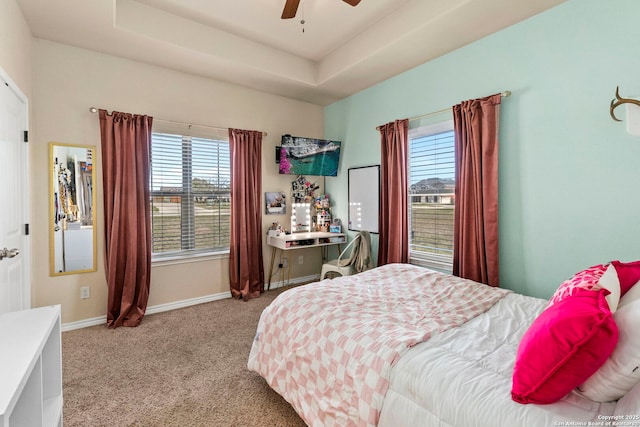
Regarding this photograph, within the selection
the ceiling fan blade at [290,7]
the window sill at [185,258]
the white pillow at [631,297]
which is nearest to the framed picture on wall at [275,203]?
the window sill at [185,258]

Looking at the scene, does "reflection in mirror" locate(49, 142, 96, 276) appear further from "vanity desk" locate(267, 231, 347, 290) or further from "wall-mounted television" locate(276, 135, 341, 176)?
"wall-mounted television" locate(276, 135, 341, 176)

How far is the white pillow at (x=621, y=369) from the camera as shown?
877 millimetres

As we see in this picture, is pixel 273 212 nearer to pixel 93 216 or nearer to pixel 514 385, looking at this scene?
pixel 93 216

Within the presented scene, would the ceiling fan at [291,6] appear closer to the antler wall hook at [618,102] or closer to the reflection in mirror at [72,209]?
the antler wall hook at [618,102]

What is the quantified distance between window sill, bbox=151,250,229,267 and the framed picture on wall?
0.78 metres

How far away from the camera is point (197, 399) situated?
1.89m

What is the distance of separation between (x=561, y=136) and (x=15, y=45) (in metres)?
4.07

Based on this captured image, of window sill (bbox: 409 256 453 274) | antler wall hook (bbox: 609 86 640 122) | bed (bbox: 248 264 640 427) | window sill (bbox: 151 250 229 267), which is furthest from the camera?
window sill (bbox: 151 250 229 267)

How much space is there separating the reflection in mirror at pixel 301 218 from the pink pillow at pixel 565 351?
344 cm

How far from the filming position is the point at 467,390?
109 cm

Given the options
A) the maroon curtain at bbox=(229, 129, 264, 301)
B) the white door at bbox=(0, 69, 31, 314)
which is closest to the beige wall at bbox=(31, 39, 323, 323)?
the maroon curtain at bbox=(229, 129, 264, 301)

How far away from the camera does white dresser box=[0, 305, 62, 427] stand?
35.3 inches

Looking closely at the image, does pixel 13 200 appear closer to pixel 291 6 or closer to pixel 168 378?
pixel 168 378

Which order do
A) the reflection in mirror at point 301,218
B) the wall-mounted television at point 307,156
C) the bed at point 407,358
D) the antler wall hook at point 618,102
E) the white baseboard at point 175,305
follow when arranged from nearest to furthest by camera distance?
the bed at point 407,358 → the antler wall hook at point 618,102 → the white baseboard at point 175,305 → the wall-mounted television at point 307,156 → the reflection in mirror at point 301,218
